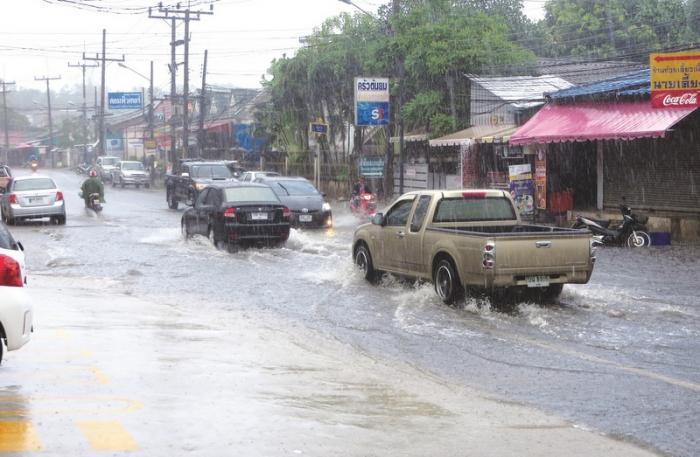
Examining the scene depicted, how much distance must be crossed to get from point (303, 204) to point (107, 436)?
21183 mm

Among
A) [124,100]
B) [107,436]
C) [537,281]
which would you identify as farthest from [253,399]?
[124,100]

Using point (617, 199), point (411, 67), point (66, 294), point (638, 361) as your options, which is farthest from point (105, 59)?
point (638, 361)

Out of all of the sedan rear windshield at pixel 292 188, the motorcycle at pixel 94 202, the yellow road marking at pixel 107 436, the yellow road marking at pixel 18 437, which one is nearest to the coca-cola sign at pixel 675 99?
the sedan rear windshield at pixel 292 188

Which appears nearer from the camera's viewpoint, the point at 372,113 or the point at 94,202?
the point at 94,202

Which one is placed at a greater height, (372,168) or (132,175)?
(372,168)

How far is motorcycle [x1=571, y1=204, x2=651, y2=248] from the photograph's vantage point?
22.0 m

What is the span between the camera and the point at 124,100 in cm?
8181

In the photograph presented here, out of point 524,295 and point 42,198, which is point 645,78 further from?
point 42,198

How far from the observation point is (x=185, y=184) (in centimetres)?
3831

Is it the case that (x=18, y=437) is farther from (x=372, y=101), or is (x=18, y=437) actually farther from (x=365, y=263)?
(x=372, y=101)

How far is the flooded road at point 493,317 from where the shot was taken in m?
8.02

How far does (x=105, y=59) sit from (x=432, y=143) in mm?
52927

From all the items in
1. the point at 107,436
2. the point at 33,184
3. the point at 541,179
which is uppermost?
the point at 541,179

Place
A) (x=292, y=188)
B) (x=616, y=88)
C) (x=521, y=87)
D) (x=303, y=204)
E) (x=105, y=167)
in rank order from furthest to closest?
(x=105, y=167) < (x=521, y=87) < (x=292, y=188) < (x=303, y=204) < (x=616, y=88)
